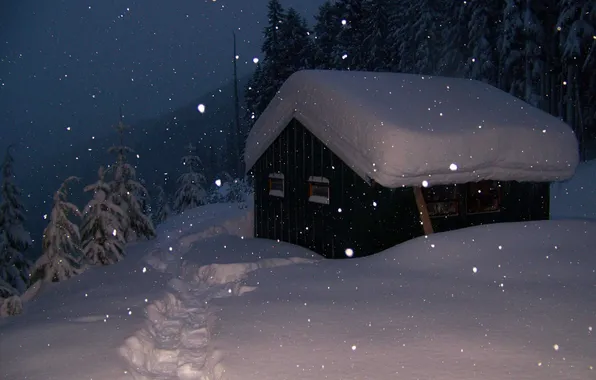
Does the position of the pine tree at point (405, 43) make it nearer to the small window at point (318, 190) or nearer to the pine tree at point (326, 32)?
the pine tree at point (326, 32)

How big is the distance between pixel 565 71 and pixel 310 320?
30785mm

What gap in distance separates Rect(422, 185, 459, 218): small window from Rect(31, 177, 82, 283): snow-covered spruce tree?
9.83 meters

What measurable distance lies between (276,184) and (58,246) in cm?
707

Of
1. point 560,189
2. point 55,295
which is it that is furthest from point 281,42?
point 55,295

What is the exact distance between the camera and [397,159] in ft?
38.1

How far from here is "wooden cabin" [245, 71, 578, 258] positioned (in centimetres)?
1221

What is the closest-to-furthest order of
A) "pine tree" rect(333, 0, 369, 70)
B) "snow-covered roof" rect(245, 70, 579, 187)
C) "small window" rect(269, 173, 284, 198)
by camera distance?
"snow-covered roof" rect(245, 70, 579, 187), "small window" rect(269, 173, 284, 198), "pine tree" rect(333, 0, 369, 70)

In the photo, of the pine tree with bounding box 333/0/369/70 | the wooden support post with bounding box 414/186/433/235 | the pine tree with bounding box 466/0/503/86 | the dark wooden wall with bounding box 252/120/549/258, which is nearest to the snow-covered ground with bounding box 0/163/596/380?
the dark wooden wall with bounding box 252/120/549/258

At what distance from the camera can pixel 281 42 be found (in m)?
40.7

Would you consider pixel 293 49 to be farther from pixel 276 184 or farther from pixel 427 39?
pixel 276 184

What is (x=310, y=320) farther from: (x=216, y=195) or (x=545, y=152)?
(x=216, y=195)

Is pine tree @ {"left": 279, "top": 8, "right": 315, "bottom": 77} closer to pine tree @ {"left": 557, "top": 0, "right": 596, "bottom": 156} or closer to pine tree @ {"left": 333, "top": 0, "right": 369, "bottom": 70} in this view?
pine tree @ {"left": 333, "top": 0, "right": 369, "bottom": 70}

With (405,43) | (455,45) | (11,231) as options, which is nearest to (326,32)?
(405,43)

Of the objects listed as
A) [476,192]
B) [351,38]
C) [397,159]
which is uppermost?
[351,38]
